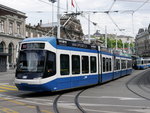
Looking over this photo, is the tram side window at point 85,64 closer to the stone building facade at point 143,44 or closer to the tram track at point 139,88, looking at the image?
the tram track at point 139,88

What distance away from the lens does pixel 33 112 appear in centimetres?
840

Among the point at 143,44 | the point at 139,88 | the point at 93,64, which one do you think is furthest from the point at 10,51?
the point at 143,44

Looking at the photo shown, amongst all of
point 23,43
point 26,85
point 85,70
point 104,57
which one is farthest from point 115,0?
point 26,85

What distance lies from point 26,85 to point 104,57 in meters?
8.80

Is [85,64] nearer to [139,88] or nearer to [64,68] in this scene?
[64,68]

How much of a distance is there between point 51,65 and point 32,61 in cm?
91

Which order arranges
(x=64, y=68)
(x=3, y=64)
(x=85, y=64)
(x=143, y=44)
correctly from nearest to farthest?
(x=64, y=68)
(x=85, y=64)
(x=3, y=64)
(x=143, y=44)

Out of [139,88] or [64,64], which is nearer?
[64,64]

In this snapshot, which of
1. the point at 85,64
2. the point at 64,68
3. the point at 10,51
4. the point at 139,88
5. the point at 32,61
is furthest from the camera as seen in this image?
the point at 10,51

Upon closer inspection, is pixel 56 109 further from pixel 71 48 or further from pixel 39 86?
pixel 71 48

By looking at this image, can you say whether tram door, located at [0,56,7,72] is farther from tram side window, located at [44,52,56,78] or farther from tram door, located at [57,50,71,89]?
tram side window, located at [44,52,56,78]

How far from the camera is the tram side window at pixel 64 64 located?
13120mm

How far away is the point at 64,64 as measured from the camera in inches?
526

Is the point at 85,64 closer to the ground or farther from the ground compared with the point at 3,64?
farther from the ground
